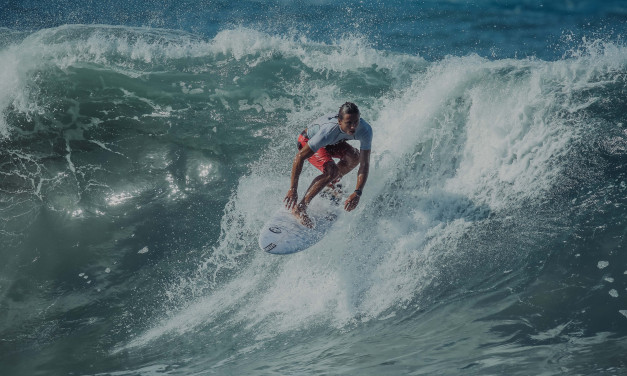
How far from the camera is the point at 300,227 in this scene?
19.3ft

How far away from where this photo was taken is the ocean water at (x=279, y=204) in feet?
17.4

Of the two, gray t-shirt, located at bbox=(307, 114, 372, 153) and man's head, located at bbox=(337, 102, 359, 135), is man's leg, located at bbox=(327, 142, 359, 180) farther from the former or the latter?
man's head, located at bbox=(337, 102, 359, 135)

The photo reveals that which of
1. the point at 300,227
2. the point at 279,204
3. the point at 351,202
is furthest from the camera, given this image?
the point at 279,204

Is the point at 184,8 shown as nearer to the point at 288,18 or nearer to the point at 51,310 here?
the point at 288,18

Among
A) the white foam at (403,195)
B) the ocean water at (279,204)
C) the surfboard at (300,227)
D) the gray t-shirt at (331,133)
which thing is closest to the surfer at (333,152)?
the gray t-shirt at (331,133)

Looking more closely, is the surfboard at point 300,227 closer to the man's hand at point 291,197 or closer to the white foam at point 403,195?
the white foam at point 403,195

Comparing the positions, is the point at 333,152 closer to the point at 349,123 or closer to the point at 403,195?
the point at 349,123

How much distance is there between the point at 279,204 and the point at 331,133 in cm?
187

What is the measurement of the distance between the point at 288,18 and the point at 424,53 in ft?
12.1

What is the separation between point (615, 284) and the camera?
511 cm

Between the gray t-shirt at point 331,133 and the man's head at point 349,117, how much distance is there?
0.22m

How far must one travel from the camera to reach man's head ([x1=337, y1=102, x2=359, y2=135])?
4.67 metres

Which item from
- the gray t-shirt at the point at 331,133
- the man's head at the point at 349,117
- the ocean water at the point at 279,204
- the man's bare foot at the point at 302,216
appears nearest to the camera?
the man's head at the point at 349,117

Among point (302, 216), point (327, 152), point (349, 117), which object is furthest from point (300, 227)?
point (349, 117)
